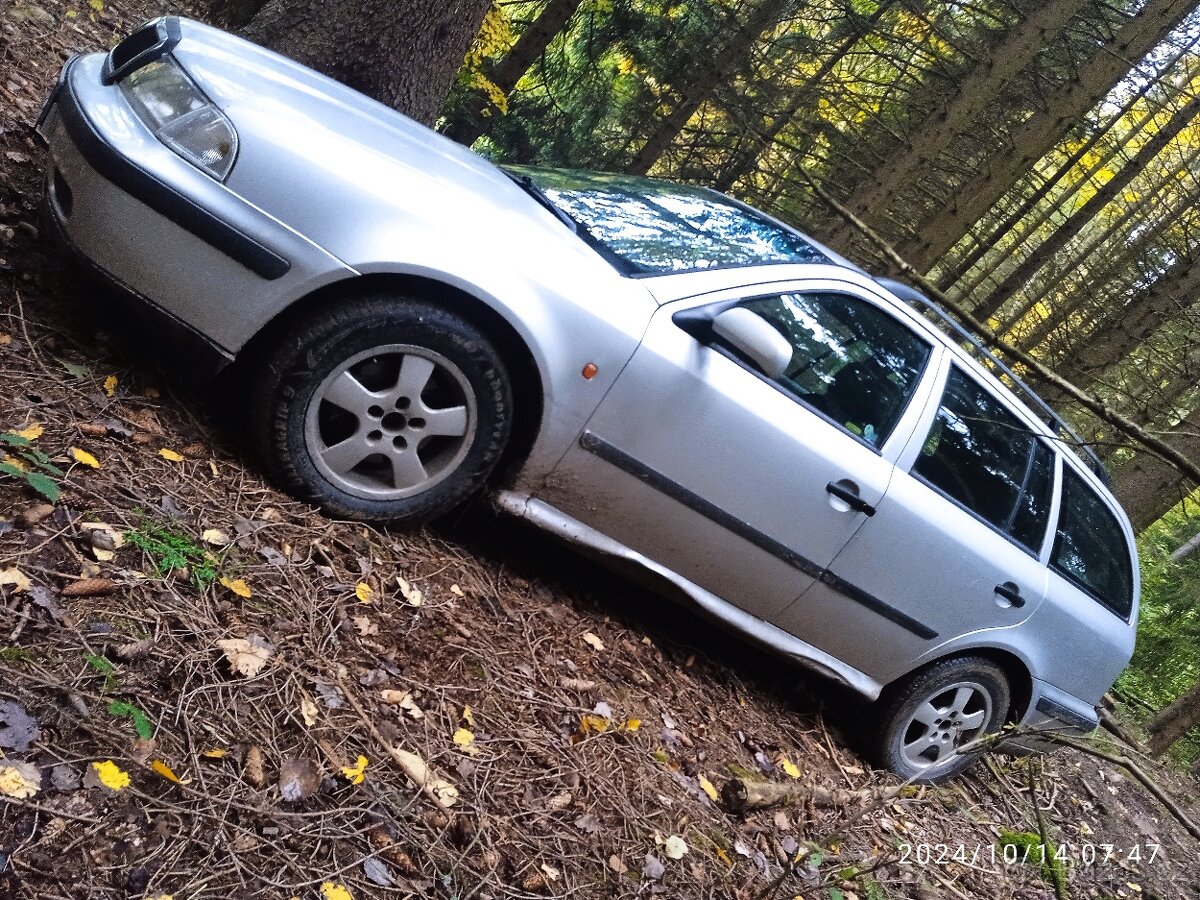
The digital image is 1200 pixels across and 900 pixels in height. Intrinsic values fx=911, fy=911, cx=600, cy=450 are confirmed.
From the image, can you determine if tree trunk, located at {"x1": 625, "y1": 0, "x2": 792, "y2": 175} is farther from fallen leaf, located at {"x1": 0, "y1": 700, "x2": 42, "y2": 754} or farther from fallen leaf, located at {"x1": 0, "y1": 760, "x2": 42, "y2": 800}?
fallen leaf, located at {"x1": 0, "y1": 760, "x2": 42, "y2": 800}

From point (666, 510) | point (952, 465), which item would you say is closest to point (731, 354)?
point (666, 510)

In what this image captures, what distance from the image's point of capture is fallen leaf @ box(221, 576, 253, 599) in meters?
2.70

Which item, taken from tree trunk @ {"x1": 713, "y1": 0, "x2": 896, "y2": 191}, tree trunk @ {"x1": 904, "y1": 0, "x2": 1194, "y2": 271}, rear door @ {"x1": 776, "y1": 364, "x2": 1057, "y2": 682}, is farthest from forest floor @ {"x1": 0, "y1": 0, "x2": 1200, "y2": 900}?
tree trunk @ {"x1": 713, "y1": 0, "x2": 896, "y2": 191}

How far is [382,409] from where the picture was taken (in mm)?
3088

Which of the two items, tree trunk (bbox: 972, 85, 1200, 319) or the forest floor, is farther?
tree trunk (bbox: 972, 85, 1200, 319)

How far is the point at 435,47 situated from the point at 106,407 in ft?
A: 12.1

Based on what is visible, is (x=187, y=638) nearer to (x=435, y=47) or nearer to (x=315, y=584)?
(x=315, y=584)

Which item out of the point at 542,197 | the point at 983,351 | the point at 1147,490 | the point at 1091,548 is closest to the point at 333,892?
the point at 542,197

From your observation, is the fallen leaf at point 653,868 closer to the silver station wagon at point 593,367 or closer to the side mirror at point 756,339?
the silver station wagon at point 593,367

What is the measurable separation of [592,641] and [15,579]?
6.87ft

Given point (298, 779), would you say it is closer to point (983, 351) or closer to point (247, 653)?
point (247, 653)

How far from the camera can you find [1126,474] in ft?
37.0

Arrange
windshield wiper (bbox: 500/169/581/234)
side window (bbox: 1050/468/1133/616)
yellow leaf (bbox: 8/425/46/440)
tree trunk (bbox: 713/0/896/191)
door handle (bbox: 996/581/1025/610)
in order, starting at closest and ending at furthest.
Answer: yellow leaf (bbox: 8/425/46/440)
windshield wiper (bbox: 500/169/581/234)
door handle (bbox: 996/581/1025/610)
side window (bbox: 1050/468/1133/616)
tree trunk (bbox: 713/0/896/191)

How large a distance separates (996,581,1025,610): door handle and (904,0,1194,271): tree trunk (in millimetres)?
6572
